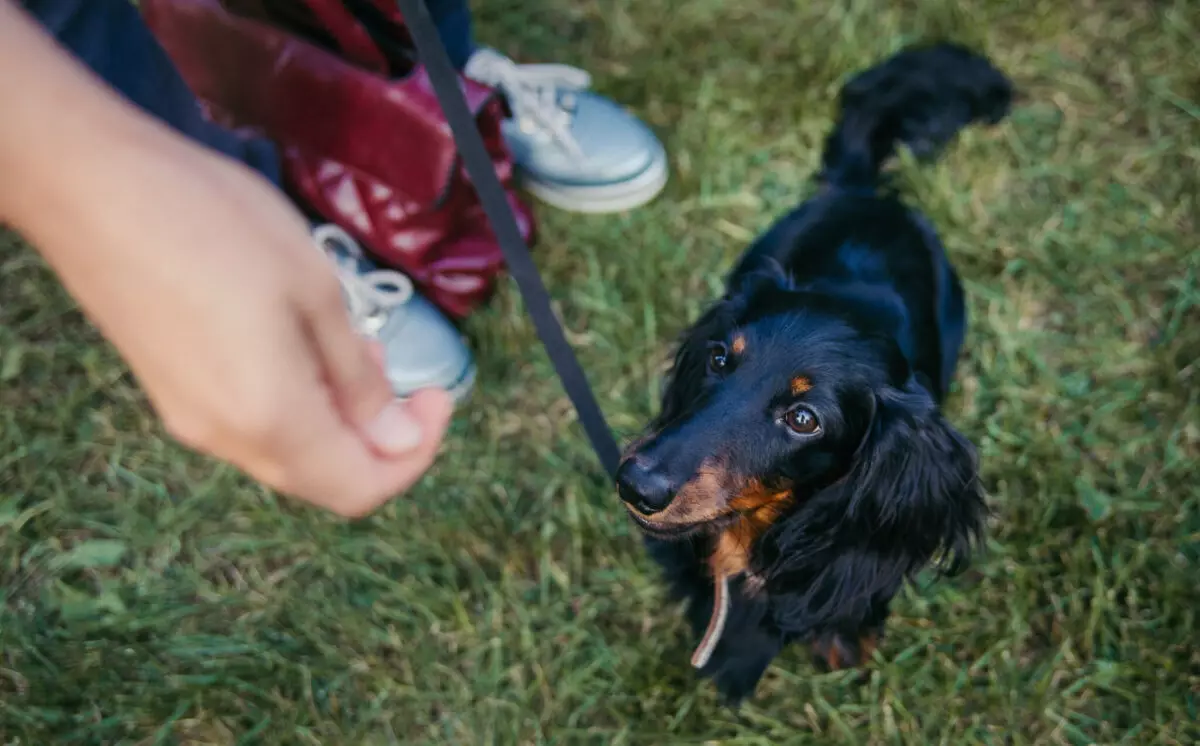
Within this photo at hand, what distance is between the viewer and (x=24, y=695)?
1892 mm

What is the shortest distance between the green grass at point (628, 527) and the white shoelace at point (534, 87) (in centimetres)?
27

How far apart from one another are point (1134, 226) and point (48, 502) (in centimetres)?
293

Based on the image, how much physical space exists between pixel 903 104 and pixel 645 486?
1.28 meters

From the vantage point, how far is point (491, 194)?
4.63ft

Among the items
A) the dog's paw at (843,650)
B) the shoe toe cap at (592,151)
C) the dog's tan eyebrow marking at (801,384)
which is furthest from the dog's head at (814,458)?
the shoe toe cap at (592,151)

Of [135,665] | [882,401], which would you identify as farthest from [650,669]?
[135,665]

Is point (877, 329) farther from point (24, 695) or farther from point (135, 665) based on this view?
point (24, 695)

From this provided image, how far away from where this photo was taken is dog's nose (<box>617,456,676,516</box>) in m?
1.39

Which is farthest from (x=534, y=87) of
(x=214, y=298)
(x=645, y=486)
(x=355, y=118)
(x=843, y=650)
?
(x=214, y=298)

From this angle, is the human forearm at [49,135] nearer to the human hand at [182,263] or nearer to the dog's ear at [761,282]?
the human hand at [182,263]

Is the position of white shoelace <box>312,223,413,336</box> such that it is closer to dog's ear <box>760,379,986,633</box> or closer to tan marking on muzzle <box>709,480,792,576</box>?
tan marking on muzzle <box>709,480,792,576</box>

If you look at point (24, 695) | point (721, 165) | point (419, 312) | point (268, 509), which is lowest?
point (24, 695)

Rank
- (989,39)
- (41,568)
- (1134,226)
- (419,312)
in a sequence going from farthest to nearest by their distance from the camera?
(989,39) < (1134,226) < (419,312) < (41,568)

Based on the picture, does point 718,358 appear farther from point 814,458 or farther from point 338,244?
point 338,244
